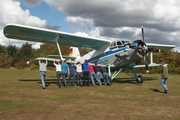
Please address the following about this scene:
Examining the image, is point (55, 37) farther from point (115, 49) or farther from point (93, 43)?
point (115, 49)

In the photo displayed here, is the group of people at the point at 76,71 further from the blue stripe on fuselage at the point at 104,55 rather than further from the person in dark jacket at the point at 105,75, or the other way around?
the blue stripe on fuselage at the point at 104,55

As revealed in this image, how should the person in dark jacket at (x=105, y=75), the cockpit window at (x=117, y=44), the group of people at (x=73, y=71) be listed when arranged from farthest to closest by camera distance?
the cockpit window at (x=117, y=44)
the person in dark jacket at (x=105, y=75)
the group of people at (x=73, y=71)

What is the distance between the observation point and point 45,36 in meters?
15.1

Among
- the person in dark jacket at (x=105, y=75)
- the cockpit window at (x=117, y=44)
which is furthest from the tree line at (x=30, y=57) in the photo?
the person in dark jacket at (x=105, y=75)

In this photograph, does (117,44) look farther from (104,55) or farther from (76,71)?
(76,71)

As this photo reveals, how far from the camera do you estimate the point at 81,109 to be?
6320 mm

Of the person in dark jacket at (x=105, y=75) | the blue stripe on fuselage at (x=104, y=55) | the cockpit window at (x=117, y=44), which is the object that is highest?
the cockpit window at (x=117, y=44)

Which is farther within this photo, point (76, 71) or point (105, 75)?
point (105, 75)

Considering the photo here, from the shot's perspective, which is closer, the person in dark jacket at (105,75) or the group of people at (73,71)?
the group of people at (73,71)

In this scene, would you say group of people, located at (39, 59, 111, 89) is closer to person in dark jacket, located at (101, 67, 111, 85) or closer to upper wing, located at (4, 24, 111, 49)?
person in dark jacket, located at (101, 67, 111, 85)

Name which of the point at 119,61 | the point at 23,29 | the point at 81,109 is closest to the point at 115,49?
the point at 119,61

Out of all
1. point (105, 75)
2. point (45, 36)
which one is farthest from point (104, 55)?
point (45, 36)

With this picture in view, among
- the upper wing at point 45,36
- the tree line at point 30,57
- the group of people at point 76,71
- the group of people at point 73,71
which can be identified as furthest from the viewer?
the tree line at point 30,57

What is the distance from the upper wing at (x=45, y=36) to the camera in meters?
13.3
